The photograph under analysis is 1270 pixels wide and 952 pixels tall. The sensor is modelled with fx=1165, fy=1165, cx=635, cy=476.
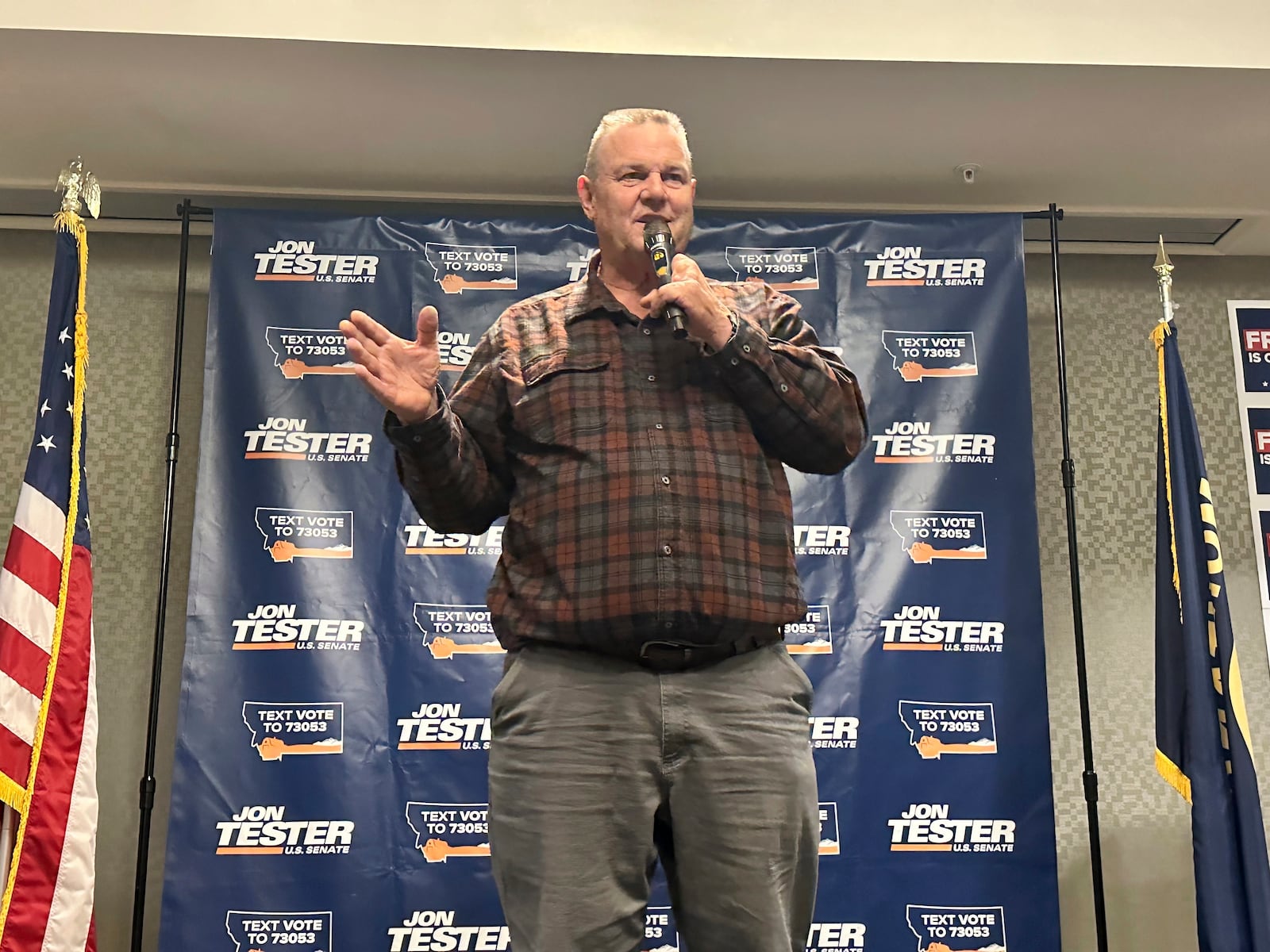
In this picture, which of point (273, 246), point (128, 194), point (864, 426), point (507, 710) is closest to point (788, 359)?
point (864, 426)

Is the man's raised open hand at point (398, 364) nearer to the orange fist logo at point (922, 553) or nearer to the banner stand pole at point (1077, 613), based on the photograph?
the orange fist logo at point (922, 553)

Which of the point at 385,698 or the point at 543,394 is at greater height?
the point at 543,394

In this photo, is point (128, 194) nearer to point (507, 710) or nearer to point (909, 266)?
point (909, 266)

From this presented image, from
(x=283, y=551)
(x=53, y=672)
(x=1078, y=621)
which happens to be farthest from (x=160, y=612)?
(x=1078, y=621)

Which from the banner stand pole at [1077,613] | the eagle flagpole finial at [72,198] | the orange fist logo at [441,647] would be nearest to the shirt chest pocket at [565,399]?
the eagle flagpole finial at [72,198]

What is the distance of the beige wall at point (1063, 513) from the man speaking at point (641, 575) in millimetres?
2094

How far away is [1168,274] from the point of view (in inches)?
123

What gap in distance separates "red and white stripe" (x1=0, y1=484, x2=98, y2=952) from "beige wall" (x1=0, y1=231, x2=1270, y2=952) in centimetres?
78

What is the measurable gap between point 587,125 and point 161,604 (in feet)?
5.67

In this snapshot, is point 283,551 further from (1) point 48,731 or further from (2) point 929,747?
(2) point 929,747

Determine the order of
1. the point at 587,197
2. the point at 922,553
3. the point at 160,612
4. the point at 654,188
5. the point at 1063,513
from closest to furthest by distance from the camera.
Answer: the point at 654,188 → the point at 587,197 → the point at 160,612 → the point at 922,553 → the point at 1063,513

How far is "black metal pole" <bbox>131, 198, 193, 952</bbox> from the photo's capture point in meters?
2.97

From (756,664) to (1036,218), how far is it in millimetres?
2552

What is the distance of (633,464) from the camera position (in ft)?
4.73
